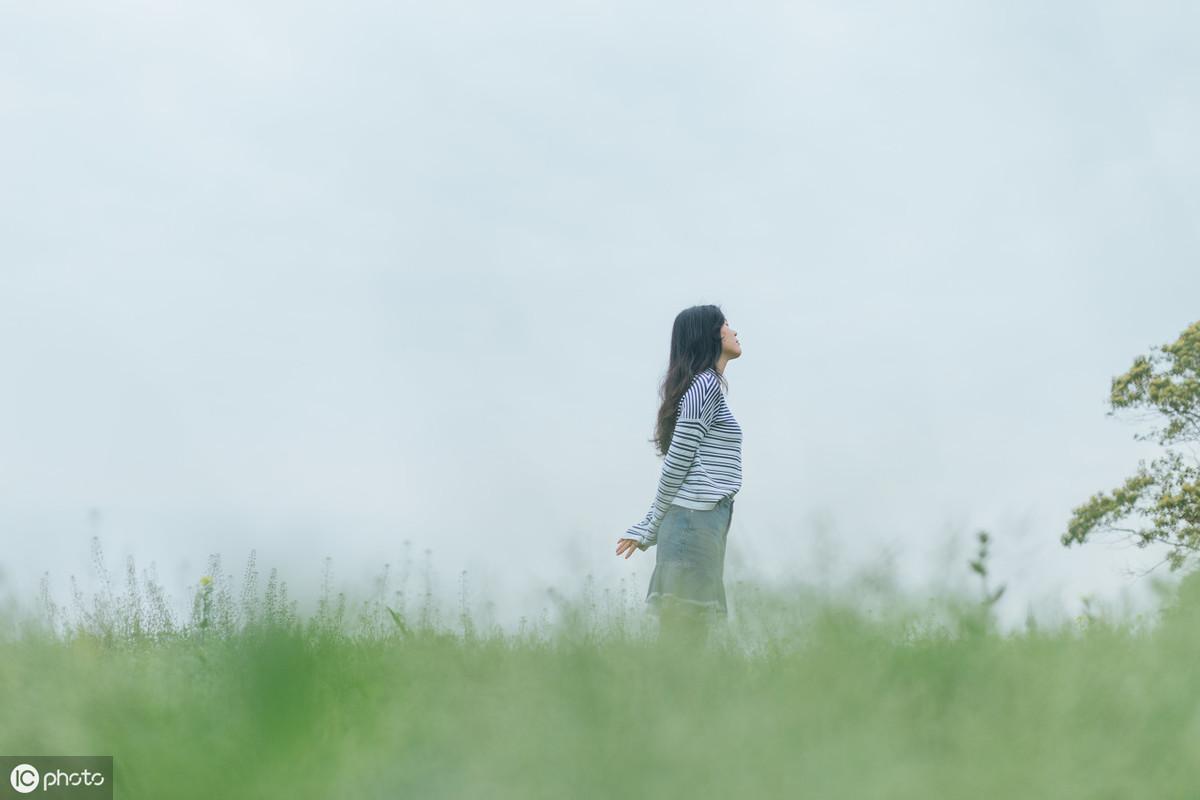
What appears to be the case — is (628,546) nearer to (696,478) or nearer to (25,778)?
(696,478)

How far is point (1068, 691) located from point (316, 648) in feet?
6.37

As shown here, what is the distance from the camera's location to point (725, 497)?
6.20 m

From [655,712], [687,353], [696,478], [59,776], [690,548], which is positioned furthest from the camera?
[687,353]

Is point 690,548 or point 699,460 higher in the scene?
point 699,460

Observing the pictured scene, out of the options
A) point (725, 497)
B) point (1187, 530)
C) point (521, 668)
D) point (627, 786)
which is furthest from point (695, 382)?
point (1187, 530)

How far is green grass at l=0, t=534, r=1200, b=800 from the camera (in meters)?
1.73

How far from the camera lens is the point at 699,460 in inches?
248

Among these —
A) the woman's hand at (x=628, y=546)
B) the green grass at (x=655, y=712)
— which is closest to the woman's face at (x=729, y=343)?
the woman's hand at (x=628, y=546)

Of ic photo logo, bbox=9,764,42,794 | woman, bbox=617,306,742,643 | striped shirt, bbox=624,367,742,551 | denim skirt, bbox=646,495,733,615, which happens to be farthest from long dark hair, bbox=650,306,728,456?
ic photo logo, bbox=9,764,42,794

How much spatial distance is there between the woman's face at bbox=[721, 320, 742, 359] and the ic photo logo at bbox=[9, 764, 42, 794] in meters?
5.00

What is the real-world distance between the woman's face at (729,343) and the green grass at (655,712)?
3.88 meters

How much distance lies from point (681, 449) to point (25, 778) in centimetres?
430

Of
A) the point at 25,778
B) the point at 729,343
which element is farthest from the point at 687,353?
the point at 25,778

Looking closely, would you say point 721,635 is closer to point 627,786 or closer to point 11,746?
point 627,786
